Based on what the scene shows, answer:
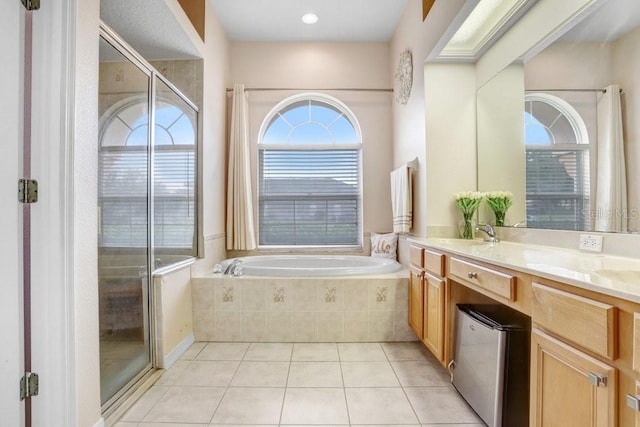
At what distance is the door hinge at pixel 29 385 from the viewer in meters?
1.24

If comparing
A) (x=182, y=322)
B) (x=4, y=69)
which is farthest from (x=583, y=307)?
(x=182, y=322)

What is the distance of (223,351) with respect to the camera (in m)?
2.43

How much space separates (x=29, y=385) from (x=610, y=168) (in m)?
2.61

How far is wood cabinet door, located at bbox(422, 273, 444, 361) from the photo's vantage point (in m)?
1.94

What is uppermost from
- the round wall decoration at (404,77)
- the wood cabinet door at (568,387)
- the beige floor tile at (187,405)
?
the round wall decoration at (404,77)

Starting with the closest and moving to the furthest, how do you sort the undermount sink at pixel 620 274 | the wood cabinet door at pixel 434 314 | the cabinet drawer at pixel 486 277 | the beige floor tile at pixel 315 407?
the undermount sink at pixel 620 274, the cabinet drawer at pixel 486 277, the beige floor tile at pixel 315 407, the wood cabinet door at pixel 434 314

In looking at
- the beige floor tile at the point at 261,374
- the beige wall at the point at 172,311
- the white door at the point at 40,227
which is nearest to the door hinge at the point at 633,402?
the beige floor tile at the point at 261,374

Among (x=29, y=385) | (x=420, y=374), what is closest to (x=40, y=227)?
(x=29, y=385)

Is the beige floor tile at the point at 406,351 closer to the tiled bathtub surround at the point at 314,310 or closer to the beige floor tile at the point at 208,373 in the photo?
the tiled bathtub surround at the point at 314,310

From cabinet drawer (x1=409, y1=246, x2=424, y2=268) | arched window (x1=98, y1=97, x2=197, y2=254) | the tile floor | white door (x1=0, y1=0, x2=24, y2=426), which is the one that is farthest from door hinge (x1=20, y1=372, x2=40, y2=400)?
cabinet drawer (x1=409, y1=246, x2=424, y2=268)

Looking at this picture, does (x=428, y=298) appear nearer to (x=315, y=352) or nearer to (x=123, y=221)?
(x=315, y=352)

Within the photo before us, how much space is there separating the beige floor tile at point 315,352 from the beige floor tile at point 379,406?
17.1 inches

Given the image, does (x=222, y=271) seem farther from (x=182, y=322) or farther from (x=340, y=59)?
(x=340, y=59)

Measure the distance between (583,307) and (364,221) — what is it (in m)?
2.73
